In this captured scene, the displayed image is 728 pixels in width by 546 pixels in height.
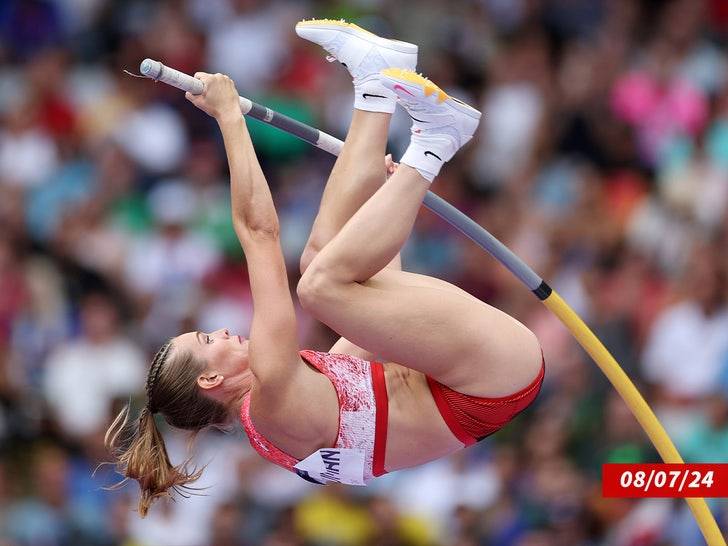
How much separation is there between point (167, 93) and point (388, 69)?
5927mm

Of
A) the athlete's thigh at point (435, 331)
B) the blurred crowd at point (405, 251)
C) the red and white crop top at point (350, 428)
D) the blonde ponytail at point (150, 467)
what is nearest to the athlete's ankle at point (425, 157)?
the athlete's thigh at point (435, 331)

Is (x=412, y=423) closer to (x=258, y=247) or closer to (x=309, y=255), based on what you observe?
(x=309, y=255)

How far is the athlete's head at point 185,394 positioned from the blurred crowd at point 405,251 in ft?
8.92

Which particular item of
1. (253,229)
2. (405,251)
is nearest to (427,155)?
(253,229)

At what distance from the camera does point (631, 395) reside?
5895mm

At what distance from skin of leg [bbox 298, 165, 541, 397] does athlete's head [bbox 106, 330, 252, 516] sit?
22.2 inches

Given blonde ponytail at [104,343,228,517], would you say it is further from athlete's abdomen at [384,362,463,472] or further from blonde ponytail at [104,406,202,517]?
athlete's abdomen at [384,362,463,472]

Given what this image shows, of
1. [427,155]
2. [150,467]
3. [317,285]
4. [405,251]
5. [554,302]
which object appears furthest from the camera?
[405,251]

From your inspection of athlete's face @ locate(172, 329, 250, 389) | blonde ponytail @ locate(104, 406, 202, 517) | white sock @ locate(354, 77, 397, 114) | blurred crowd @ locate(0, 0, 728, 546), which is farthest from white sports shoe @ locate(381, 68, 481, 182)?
blurred crowd @ locate(0, 0, 728, 546)

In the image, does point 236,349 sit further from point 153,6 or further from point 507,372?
point 153,6

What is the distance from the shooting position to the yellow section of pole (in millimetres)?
5824

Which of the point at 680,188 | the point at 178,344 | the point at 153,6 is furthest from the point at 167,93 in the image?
the point at 178,344

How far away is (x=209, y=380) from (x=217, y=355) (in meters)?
0.10

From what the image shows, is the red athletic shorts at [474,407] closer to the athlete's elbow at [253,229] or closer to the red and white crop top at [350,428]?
the red and white crop top at [350,428]
